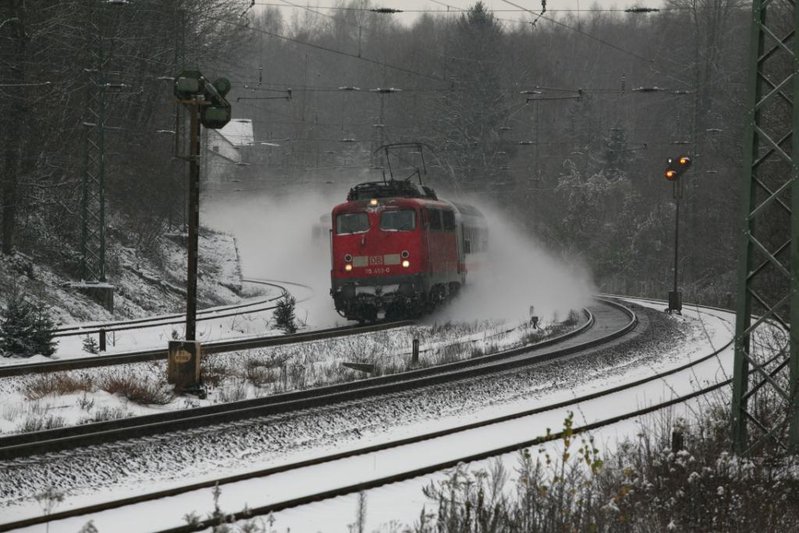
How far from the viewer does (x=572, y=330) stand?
2452 centimetres

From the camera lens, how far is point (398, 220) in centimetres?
2378

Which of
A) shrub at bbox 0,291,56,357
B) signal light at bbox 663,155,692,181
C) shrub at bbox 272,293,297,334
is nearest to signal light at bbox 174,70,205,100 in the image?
shrub at bbox 0,291,56,357

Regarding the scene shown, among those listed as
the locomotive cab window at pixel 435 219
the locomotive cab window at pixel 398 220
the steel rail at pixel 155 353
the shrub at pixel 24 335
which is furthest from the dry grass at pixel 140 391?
the locomotive cab window at pixel 435 219

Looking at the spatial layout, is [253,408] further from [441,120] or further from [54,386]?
[441,120]

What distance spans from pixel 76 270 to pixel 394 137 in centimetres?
4825

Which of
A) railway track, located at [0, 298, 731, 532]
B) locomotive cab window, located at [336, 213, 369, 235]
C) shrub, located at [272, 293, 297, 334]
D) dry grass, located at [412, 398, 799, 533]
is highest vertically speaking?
locomotive cab window, located at [336, 213, 369, 235]

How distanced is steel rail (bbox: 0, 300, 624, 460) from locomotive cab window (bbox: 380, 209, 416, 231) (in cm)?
562

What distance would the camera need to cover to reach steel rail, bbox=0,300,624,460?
32.1 ft

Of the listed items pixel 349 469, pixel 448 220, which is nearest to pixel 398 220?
pixel 448 220

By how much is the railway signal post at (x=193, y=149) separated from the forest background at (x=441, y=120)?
10582 millimetres

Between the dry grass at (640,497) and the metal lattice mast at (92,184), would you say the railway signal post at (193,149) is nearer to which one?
the dry grass at (640,497)

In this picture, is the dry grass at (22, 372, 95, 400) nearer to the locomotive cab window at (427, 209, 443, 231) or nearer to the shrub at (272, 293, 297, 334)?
the shrub at (272, 293, 297, 334)

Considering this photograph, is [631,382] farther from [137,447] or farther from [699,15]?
[699,15]

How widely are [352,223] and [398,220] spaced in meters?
1.31
